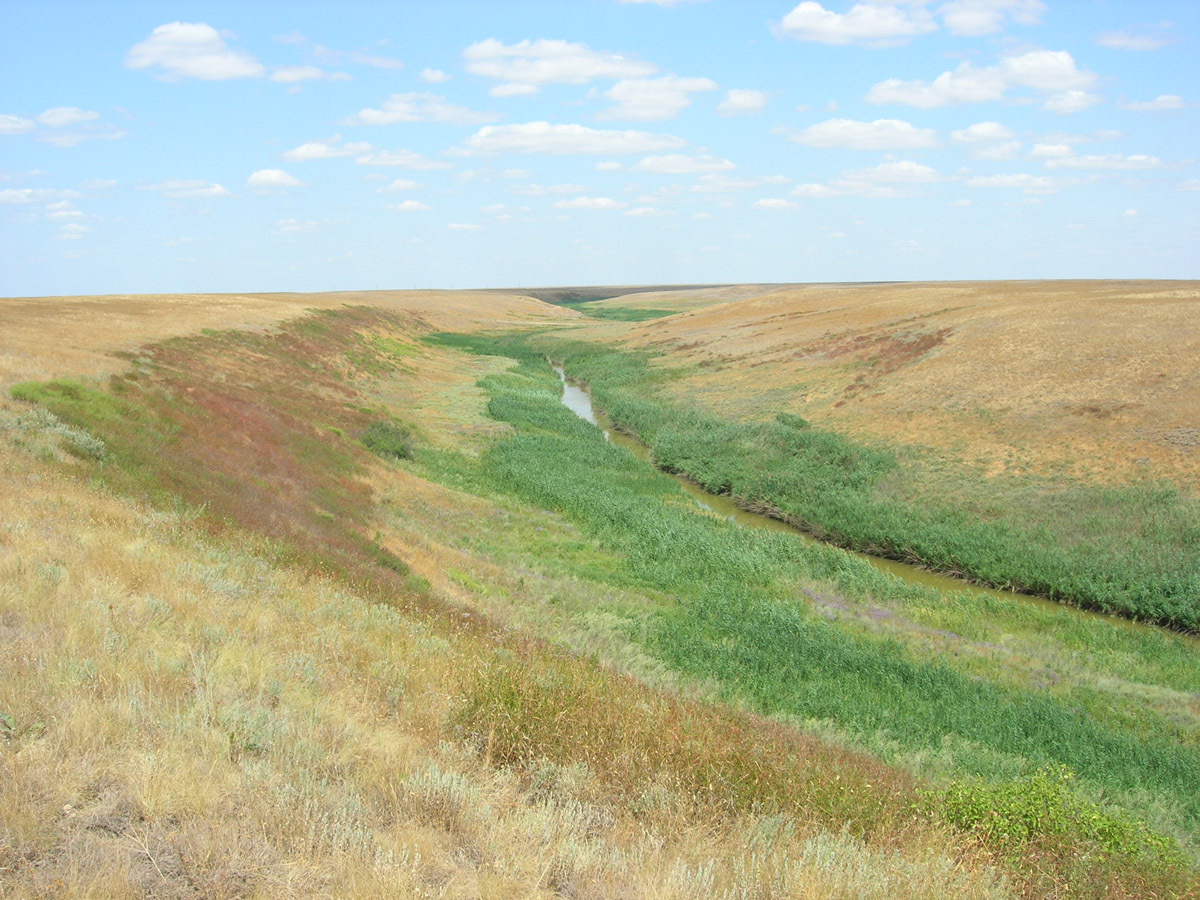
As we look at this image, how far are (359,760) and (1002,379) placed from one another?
35021 mm

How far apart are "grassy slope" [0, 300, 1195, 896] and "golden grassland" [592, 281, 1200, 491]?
22.1 metres

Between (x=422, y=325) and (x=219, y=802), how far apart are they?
306ft

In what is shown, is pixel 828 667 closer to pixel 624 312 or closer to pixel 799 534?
pixel 799 534

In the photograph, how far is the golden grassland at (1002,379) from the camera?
86.9ft

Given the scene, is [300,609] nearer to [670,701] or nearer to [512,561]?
[670,701]

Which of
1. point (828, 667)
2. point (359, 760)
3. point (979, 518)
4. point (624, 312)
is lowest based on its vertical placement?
point (828, 667)

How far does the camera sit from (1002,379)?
34469mm

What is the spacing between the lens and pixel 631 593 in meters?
17.3

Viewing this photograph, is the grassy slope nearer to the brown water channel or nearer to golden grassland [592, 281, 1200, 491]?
the brown water channel

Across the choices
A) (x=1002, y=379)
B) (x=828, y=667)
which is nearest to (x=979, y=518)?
(x=828, y=667)

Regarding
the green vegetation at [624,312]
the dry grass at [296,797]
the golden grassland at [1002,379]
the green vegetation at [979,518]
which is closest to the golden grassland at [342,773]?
the dry grass at [296,797]

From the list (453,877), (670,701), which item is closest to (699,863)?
(453,877)

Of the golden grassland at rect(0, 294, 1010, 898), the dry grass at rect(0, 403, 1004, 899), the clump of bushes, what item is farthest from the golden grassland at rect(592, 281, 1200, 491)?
the dry grass at rect(0, 403, 1004, 899)

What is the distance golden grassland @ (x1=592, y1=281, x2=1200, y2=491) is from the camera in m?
26.5
